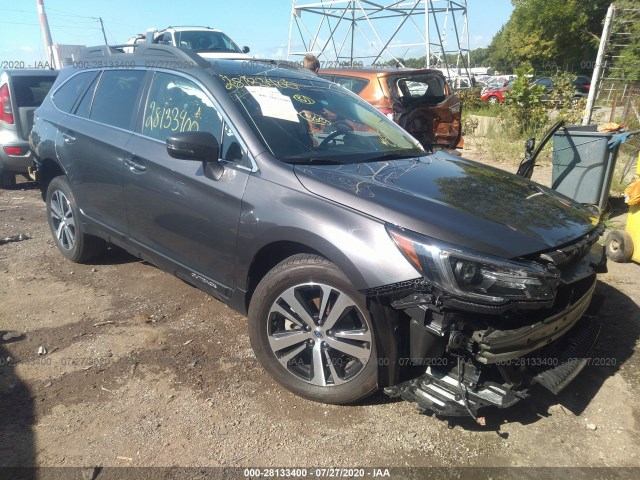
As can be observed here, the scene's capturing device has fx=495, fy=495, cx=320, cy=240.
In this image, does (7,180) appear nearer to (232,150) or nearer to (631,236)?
(232,150)

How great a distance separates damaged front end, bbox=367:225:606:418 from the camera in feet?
7.25

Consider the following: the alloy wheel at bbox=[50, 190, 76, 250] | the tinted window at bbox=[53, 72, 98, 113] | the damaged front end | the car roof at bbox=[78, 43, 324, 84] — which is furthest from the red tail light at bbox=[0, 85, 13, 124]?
the damaged front end

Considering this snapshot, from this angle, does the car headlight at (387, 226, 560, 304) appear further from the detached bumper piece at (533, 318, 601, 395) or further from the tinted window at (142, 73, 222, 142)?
the tinted window at (142, 73, 222, 142)

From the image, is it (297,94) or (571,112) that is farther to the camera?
(571,112)

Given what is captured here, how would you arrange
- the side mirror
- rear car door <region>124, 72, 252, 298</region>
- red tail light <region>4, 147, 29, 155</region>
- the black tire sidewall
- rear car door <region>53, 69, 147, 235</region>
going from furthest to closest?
red tail light <region>4, 147, 29, 155</region>, the black tire sidewall, rear car door <region>53, 69, 147, 235</region>, rear car door <region>124, 72, 252, 298</region>, the side mirror

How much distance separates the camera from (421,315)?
2242 millimetres

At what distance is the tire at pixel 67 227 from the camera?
14.6 feet

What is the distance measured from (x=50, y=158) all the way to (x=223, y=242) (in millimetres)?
2576

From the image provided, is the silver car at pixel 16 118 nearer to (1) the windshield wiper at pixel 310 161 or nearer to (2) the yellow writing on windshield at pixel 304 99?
(2) the yellow writing on windshield at pixel 304 99

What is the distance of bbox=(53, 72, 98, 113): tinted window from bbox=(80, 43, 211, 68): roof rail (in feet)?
0.72

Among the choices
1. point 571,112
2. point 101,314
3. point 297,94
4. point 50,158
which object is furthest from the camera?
point 571,112

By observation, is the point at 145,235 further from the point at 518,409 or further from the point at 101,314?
the point at 518,409

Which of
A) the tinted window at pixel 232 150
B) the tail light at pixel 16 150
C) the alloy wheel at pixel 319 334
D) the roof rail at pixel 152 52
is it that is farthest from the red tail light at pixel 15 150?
the alloy wheel at pixel 319 334

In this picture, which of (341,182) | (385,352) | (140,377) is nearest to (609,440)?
(385,352)
